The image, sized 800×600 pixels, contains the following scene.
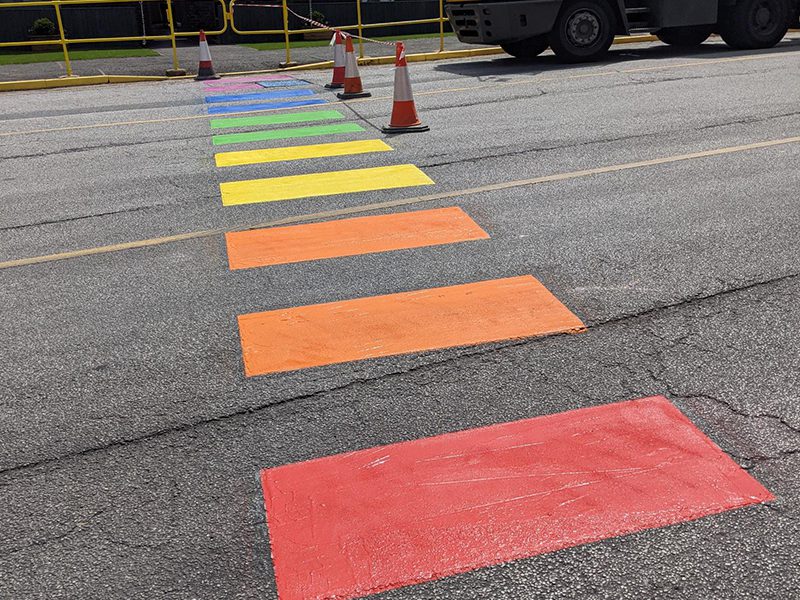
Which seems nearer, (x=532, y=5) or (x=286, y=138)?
(x=286, y=138)

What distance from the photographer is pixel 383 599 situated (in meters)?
2.39

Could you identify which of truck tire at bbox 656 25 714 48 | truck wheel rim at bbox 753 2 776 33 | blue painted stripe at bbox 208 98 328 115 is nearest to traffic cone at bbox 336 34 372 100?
blue painted stripe at bbox 208 98 328 115

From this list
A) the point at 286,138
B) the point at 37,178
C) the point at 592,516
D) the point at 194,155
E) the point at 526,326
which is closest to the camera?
the point at 592,516

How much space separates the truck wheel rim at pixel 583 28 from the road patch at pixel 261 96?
14.7 ft

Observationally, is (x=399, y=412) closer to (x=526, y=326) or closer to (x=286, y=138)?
(x=526, y=326)

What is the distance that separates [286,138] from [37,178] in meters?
2.66

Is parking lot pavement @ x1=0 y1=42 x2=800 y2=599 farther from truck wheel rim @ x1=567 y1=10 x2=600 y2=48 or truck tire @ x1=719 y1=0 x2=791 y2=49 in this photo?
truck tire @ x1=719 y1=0 x2=791 y2=49

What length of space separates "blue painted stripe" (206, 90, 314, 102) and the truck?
313 cm

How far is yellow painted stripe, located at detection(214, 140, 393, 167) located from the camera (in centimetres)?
805

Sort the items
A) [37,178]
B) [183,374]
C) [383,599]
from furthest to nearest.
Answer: [37,178] → [183,374] → [383,599]

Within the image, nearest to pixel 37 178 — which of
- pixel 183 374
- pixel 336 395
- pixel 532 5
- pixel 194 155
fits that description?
pixel 194 155

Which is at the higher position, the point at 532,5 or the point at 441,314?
the point at 532,5

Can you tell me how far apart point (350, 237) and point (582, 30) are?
9.91 m

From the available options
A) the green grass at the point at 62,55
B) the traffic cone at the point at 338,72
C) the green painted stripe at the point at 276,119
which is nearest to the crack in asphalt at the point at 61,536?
the green painted stripe at the point at 276,119
